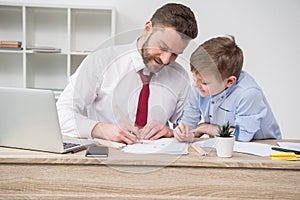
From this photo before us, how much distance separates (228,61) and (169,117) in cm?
34

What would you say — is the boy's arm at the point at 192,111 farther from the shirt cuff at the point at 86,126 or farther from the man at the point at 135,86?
the shirt cuff at the point at 86,126

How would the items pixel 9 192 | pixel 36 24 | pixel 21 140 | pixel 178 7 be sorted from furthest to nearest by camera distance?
1. pixel 36 24
2. pixel 178 7
3. pixel 21 140
4. pixel 9 192

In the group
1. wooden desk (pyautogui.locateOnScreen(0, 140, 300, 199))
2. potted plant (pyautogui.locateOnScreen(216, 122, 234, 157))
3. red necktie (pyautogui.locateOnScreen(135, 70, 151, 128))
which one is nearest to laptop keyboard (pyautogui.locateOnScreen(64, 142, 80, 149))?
wooden desk (pyautogui.locateOnScreen(0, 140, 300, 199))

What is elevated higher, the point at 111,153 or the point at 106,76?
the point at 106,76

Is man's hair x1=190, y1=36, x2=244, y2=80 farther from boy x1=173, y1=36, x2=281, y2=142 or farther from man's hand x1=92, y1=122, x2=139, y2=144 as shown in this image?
man's hand x1=92, y1=122, x2=139, y2=144

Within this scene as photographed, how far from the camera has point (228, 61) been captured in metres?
1.60

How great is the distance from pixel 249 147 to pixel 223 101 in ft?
1.07

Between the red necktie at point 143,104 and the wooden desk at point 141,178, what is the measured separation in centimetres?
27

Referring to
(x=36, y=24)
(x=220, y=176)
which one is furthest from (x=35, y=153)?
(x=36, y=24)

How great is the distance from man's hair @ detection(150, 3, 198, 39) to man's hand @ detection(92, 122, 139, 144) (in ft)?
1.23

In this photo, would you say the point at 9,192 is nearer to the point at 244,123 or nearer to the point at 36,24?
Answer: the point at 244,123

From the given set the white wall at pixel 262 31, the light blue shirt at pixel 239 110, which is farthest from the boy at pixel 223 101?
the white wall at pixel 262 31

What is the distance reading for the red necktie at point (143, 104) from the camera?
4.57ft

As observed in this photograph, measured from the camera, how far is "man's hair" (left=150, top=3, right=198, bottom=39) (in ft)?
4.29
